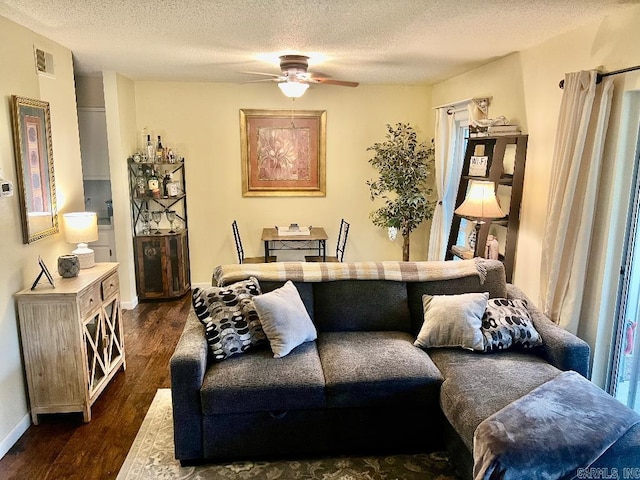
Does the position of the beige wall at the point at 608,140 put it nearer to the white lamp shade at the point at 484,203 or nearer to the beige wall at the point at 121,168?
the white lamp shade at the point at 484,203

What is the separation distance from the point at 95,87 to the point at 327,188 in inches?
109

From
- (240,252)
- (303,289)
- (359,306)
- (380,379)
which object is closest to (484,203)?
(359,306)

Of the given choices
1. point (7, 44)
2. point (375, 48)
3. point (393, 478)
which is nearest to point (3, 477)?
point (393, 478)

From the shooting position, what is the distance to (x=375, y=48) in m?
3.68

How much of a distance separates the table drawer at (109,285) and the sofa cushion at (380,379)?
5.50 feet

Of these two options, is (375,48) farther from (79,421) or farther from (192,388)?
(79,421)

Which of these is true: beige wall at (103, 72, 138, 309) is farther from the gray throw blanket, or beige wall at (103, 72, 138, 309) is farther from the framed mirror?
the gray throw blanket

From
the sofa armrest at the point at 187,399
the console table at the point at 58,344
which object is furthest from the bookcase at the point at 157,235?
the sofa armrest at the point at 187,399

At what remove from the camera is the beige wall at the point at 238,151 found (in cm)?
557

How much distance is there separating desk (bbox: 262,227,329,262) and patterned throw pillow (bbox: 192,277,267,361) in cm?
223

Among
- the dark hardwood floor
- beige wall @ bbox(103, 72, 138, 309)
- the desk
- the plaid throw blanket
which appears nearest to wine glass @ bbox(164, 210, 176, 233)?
beige wall @ bbox(103, 72, 138, 309)

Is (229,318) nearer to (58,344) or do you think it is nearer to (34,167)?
(58,344)

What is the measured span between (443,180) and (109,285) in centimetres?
364

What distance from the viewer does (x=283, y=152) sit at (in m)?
5.77
